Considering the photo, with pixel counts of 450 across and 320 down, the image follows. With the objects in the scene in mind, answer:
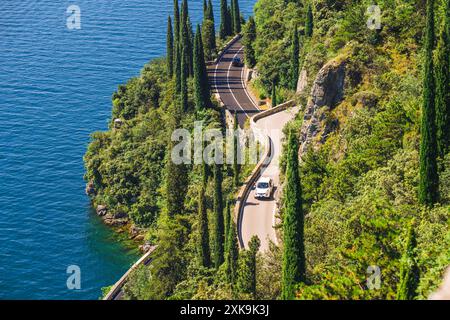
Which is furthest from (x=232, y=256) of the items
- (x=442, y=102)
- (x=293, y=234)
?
(x=442, y=102)

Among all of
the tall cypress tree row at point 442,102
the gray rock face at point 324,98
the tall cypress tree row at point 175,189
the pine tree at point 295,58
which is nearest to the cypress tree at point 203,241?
the gray rock face at point 324,98

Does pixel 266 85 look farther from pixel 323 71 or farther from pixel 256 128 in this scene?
pixel 323 71

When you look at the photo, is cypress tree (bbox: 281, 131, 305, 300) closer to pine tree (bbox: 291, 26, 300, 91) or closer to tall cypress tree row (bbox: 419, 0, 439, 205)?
tall cypress tree row (bbox: 419, 0, 439, 205)

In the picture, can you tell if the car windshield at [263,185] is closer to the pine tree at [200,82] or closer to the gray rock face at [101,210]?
the pine tree at [200,82]

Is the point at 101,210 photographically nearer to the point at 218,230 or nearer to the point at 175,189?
the point at 175,189

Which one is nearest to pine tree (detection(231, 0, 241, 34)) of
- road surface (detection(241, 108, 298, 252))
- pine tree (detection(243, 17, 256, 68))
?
pine tree (detection(243, 17, 256, 68))

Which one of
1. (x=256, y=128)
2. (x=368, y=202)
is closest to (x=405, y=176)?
(x=368, y=202)
